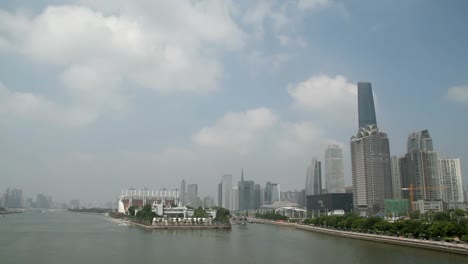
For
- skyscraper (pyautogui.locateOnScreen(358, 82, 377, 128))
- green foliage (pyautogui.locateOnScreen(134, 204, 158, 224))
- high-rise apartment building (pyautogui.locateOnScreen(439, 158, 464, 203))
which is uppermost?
skyscraper (pyautogui.locateOnScreen(358, 82, 377, 128))

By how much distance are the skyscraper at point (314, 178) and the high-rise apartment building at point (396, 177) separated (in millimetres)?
38740

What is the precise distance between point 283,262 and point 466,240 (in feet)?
34.2

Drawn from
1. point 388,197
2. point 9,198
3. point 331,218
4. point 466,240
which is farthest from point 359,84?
point 9,198

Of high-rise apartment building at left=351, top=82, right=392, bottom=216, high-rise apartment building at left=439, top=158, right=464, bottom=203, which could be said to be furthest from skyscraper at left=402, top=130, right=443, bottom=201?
high-rise apartment building at left=439, top=158, right=464, bottom=203

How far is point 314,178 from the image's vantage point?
123188 mm

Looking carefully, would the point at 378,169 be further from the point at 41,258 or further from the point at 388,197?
the point at 41,258

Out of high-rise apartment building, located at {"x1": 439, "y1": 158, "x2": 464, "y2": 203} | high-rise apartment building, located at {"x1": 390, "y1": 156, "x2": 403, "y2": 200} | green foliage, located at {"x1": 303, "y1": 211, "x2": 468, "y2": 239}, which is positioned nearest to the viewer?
green foliage, located at {"x1": 303, "y1": 211, "x2": 468, "y2": 239}

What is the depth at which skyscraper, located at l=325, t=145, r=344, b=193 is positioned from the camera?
116356 mm

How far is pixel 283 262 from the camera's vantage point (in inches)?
731

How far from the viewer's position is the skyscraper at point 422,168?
72581 mm

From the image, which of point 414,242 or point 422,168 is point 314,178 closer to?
point 422,168

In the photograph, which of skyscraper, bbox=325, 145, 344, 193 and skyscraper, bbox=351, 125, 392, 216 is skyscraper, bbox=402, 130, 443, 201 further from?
skyscraper, bbox=325, 145, 344, 193

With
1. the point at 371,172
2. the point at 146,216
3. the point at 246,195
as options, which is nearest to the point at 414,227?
the point at 146,216

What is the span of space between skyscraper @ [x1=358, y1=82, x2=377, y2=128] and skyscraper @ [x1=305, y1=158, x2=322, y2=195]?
35543 millimetres
